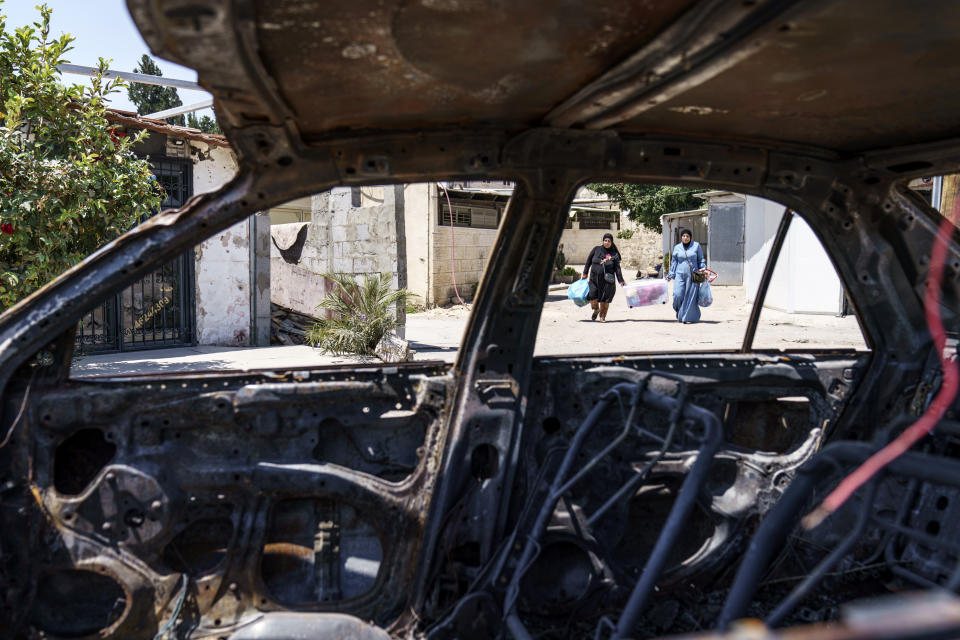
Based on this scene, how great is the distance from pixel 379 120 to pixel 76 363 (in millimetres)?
Result: 6880

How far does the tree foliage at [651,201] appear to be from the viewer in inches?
1123

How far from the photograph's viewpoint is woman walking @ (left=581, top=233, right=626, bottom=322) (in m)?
12.5

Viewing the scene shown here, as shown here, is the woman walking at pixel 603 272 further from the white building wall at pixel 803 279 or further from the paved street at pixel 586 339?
the white building wall at pixel 803 279

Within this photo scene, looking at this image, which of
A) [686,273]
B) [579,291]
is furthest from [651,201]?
[579,291]

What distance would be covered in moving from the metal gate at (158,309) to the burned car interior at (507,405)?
7613 mm

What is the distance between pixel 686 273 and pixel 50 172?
9336mm

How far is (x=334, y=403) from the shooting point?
2.44 m

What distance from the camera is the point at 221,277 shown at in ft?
33.6

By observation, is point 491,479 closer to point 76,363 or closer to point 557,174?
point 557,174

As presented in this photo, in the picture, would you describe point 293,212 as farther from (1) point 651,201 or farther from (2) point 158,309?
(2) point 158,309

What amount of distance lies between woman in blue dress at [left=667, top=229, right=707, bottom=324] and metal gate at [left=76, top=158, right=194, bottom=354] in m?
7.79

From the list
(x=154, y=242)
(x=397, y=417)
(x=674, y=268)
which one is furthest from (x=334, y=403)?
(x=674, y=268)

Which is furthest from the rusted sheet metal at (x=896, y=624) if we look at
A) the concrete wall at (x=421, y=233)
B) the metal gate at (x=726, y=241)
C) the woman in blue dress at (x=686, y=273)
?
the metal gate at (x=726, y=241)

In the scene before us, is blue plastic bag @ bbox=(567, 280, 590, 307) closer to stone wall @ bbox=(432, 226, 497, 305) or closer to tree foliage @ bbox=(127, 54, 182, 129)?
stone wall @ bbox=(432, 226, 497, 305)
